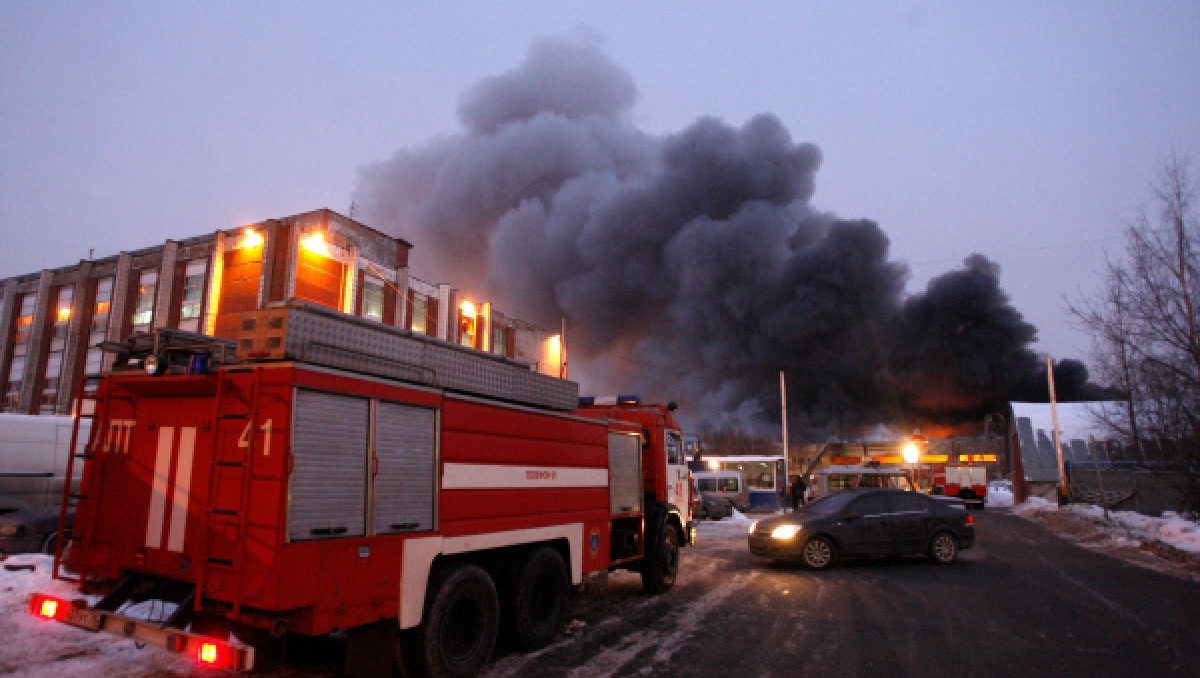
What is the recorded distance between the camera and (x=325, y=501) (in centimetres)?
438

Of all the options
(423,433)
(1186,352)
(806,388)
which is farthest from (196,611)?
(806,388)

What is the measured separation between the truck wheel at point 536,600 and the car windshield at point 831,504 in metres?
6.64

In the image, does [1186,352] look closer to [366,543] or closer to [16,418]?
[366,543]

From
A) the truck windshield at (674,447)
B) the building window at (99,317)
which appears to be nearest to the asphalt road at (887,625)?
the truck windshield at (674,447)

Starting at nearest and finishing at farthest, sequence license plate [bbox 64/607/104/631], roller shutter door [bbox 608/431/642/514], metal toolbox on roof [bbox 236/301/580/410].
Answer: metal toolbox on roof [bbox 236/301/580/410]
license plate [bbox 64/607/104/631]
roller shutter door [bbox 608/431/642/514]

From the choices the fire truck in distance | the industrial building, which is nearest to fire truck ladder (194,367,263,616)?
the fire truck in distance

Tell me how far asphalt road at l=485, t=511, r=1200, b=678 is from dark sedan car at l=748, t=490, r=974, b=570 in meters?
0.37

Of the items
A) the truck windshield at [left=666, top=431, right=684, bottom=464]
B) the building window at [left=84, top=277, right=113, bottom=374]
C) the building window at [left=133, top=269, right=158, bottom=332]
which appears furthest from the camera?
the building window at [left=84, top=277, right=113, bottom=374]

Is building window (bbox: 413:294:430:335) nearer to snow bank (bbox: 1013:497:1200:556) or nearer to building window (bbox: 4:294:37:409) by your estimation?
building window (bbox: 4:294:37:409)

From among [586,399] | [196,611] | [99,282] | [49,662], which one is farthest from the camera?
[99,282]

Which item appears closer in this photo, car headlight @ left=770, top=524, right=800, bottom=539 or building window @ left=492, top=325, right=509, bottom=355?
car headlight @ left=770, top=524, right=800, bottom=539

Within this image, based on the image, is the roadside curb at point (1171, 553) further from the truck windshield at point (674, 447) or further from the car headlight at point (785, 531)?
the truck windshield at point (674, 447)

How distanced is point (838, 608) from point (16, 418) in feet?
46.3

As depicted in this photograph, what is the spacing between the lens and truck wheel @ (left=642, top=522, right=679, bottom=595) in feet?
29.7
